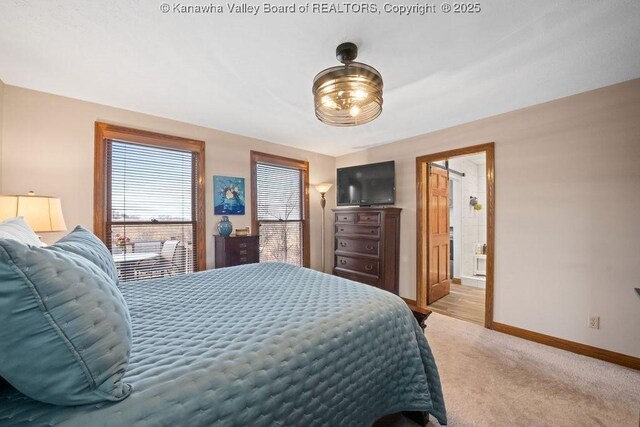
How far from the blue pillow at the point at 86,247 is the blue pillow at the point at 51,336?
413mm

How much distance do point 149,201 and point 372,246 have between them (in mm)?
2988

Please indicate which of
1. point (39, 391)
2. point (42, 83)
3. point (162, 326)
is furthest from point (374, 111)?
point (42, 83)

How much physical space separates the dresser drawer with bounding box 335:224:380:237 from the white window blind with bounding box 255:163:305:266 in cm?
68

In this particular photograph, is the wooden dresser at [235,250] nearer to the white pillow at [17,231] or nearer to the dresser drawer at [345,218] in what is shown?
the dresser drawer at [345,218]

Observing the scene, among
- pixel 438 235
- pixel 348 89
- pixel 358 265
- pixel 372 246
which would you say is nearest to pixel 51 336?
pixel 348 89

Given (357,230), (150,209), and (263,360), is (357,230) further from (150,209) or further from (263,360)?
(263,360)

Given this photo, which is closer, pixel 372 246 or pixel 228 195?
pixel 228 195

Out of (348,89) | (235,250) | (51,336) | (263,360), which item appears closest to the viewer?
(51,336)

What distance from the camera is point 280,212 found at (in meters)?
4.14

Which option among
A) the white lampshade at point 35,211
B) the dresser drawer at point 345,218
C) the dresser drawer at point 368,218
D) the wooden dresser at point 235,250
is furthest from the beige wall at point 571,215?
the white lampshade at point 35,211

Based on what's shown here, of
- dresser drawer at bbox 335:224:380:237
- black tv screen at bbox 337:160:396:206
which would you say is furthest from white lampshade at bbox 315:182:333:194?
dresser drawer at bbox 335:224:380:237

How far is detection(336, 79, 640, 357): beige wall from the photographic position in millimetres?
Result: 2203

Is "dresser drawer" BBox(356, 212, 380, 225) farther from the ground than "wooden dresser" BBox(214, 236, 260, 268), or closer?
farther from the ground

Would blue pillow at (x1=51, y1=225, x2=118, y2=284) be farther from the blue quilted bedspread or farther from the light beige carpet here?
the light beige carpet
